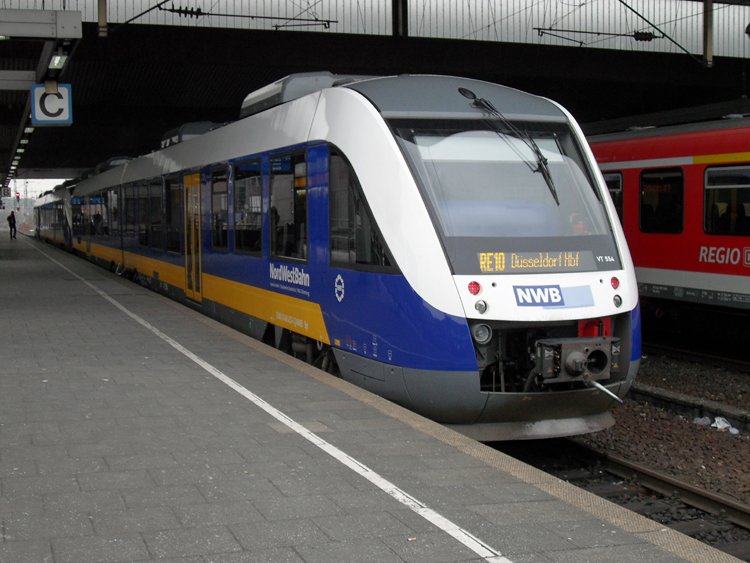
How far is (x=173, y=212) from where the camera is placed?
1508 cm

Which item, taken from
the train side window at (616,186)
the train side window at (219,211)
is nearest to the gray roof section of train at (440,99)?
the train side window at (219,211)

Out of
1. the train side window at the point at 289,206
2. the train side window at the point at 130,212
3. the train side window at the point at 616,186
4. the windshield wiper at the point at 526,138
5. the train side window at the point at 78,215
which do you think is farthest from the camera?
the train side window at the point at 78,215

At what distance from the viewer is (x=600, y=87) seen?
78.5 feet

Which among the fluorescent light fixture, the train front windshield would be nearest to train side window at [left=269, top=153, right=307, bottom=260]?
the train front windshield

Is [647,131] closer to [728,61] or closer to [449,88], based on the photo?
[449,88]

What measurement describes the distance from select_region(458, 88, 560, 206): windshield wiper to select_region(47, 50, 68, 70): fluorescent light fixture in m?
8.50

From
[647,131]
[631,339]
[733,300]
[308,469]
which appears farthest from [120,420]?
[647,131]

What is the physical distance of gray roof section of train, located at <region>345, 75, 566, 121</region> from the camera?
767 centimetres

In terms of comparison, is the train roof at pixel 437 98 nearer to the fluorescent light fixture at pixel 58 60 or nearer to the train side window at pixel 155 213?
the fluorescent light fixture at pixel 58 60

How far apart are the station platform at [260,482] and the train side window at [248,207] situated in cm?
204

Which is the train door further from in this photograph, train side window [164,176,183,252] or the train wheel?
the train wheel

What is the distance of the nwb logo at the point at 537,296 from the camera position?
6848 mm

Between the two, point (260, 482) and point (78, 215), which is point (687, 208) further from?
point (78, 215)

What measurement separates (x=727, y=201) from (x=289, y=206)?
5.95m
